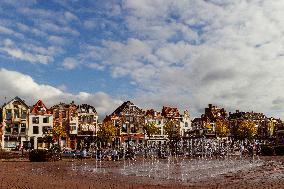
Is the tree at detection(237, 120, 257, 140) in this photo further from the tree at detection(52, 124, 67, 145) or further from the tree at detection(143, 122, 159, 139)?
the tree at detection(52, 124, 67, 145)

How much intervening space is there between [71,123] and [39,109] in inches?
313

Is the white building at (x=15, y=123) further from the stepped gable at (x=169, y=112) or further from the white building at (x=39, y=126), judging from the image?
the stepped gable at (x=169, y=112)

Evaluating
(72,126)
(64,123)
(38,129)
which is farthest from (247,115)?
(38,129)

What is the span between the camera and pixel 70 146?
289ft

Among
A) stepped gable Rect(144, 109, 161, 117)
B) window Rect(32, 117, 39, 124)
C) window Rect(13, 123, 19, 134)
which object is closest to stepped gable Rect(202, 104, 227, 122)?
stepped gable Rect(144, 109, 161, 117)

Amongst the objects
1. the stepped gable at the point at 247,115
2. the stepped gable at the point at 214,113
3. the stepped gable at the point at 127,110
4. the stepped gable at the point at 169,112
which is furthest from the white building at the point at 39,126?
the stepped gable at the point at 247,115

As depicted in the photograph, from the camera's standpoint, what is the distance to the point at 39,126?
8419cm

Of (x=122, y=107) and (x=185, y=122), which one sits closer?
(x=122, y=107)

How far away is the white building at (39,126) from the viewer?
8356cm

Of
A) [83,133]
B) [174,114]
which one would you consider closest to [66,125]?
[83,133]

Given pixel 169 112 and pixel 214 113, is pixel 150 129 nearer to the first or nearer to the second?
pixel 169 112

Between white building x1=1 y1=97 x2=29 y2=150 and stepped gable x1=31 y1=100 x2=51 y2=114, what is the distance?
6.11ft

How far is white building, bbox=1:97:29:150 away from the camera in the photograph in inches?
3201

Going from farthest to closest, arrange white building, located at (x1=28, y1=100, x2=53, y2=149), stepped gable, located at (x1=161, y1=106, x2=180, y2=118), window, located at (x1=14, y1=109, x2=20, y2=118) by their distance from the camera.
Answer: stepped gable, located at (x1=161, y1=106, x2=180, y2=118)
white building, located at (x1=28, y1=100, x2=53, y2=149)
window, located at (x1=14, y1=109, x2=20, y2=118)
